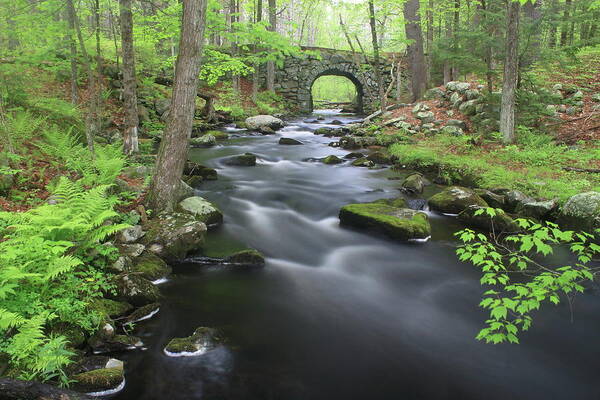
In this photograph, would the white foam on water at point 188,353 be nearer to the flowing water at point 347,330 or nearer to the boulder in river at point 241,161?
the flowing water at point 347,330

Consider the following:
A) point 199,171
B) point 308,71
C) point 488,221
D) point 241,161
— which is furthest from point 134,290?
point 308,71

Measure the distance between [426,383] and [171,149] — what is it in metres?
5.14

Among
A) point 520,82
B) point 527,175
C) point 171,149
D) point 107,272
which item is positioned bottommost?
point 107,272

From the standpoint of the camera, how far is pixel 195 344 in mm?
4137

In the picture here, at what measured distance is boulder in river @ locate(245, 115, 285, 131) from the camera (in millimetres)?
18156

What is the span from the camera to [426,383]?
3.84m

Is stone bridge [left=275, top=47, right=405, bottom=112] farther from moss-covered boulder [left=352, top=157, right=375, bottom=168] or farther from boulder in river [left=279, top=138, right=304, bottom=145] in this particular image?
moss-covered boulder [left=352, top=157, right=375, bottom=168]

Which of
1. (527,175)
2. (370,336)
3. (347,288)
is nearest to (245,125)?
(527,175)

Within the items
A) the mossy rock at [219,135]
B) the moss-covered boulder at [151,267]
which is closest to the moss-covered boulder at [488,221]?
the moss-covered boulder at [151,267]

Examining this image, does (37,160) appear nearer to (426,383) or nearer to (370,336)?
(370,336)

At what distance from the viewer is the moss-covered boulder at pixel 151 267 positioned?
5.31 m

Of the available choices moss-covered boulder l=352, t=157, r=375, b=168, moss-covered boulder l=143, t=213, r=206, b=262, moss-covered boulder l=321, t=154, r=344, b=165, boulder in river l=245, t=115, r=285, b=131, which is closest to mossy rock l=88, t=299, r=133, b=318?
moss-covered boulder l=143, t=213, r=206, b=262

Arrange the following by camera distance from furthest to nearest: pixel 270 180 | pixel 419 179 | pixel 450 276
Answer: pixel 270 180, pixel 419 179, pixel 450 276

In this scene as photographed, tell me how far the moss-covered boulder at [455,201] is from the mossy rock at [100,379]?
22.0 feet
